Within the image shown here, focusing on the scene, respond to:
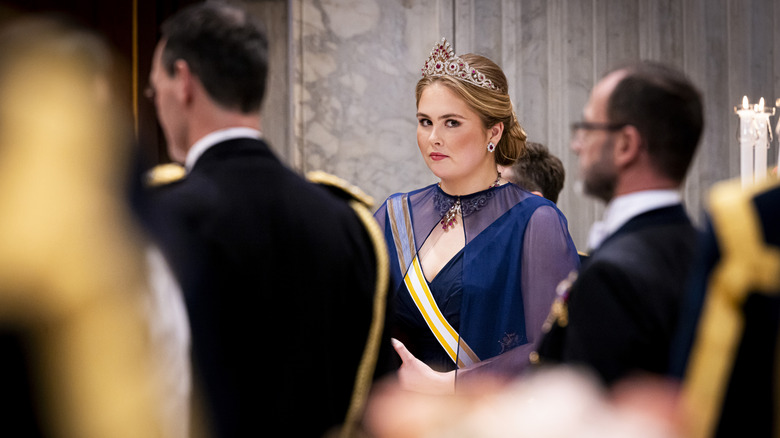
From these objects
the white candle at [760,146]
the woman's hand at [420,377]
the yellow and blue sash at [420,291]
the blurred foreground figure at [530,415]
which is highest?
the white candle at [760,146]

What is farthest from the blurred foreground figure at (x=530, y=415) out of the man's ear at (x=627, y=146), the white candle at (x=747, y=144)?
the white candle at (x=747, y=144)

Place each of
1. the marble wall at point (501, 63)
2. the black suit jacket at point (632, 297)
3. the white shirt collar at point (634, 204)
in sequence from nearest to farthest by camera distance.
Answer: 1. the black suit jacket at point (632, 297)
2. the white shirt collar at point (634, 204)
3. the marble wall at point (501, 63)

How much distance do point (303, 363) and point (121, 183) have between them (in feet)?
1.94

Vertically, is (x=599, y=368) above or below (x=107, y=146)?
below

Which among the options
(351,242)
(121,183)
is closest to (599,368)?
(351,242)

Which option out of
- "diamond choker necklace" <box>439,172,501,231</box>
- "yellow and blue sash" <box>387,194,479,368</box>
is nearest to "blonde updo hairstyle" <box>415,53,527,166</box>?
"diamond choker necklace" <box>439,172,501,231</box>

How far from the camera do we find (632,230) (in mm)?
1636

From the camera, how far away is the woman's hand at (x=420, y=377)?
264 centimetres

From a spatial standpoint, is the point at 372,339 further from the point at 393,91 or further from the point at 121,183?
the point at 393,91

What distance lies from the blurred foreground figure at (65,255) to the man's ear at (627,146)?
0.97m

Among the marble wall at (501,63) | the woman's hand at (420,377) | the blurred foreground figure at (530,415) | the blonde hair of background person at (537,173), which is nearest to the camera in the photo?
the blurred foreground figure at (530,415)

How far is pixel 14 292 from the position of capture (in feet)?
3.62

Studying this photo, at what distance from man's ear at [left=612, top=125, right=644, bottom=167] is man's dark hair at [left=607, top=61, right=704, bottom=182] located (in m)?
0.01

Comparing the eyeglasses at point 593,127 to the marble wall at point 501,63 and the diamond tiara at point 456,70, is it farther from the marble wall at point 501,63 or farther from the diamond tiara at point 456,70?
the marble wall at point 501,63
